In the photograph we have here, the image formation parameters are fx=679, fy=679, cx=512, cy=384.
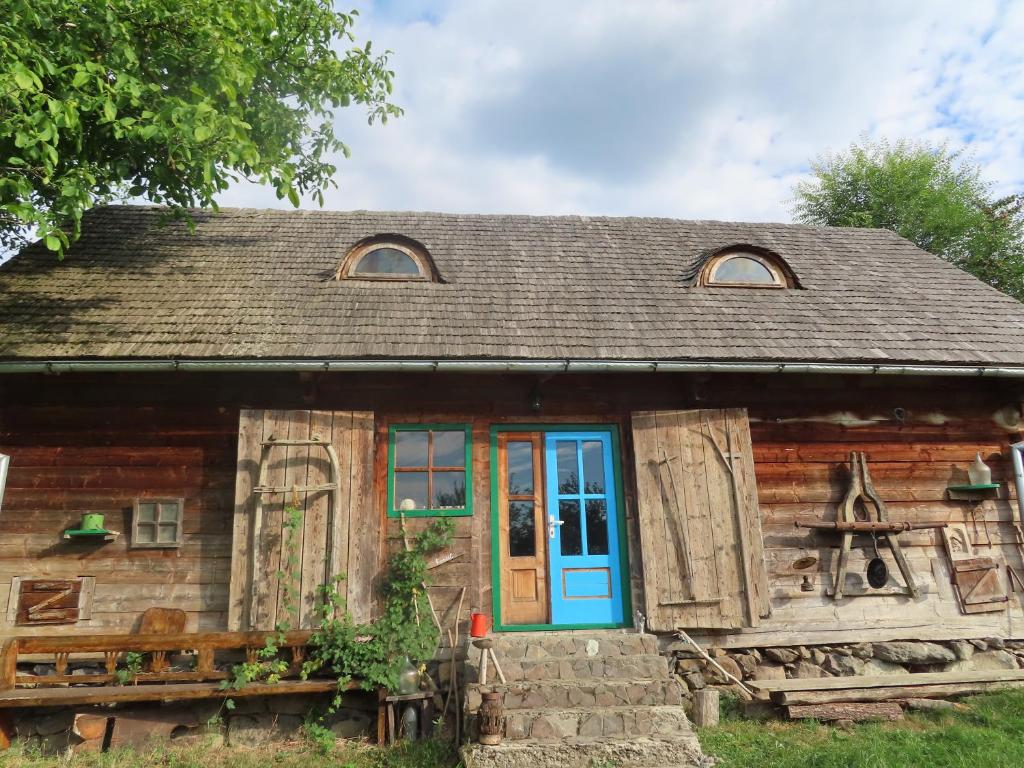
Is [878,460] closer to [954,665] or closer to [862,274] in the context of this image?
[954,665]

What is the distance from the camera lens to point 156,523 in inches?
246

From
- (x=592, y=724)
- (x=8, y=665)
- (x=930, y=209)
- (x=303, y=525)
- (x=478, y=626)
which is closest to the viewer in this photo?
(x=592, y=724)

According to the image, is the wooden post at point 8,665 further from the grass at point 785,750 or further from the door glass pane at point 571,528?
the door glass pane at point 571,528

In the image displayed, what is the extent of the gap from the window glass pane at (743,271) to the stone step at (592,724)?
5272 millimetres

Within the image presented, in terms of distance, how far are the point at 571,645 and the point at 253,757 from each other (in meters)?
2.63

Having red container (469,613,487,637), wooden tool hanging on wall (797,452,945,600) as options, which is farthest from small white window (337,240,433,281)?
wooden tool hanging on wall (797,452,945,600)

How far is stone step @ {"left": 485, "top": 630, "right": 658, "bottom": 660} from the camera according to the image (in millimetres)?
5641

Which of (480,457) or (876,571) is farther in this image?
(876,571)

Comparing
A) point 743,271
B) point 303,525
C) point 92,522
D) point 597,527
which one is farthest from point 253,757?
point 743,271

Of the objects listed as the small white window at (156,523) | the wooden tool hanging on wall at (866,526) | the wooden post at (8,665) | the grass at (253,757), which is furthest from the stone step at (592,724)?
the wooden post at (8,665)

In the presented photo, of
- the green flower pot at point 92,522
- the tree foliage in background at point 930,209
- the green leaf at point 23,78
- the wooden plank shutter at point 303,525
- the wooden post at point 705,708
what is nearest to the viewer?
the green leaf at point 23,78

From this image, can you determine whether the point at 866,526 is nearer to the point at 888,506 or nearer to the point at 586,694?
the point at 888,506

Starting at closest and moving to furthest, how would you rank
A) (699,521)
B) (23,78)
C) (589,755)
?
(23,78) < (589,755) < (699,521)

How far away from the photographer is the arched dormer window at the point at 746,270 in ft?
27.3
